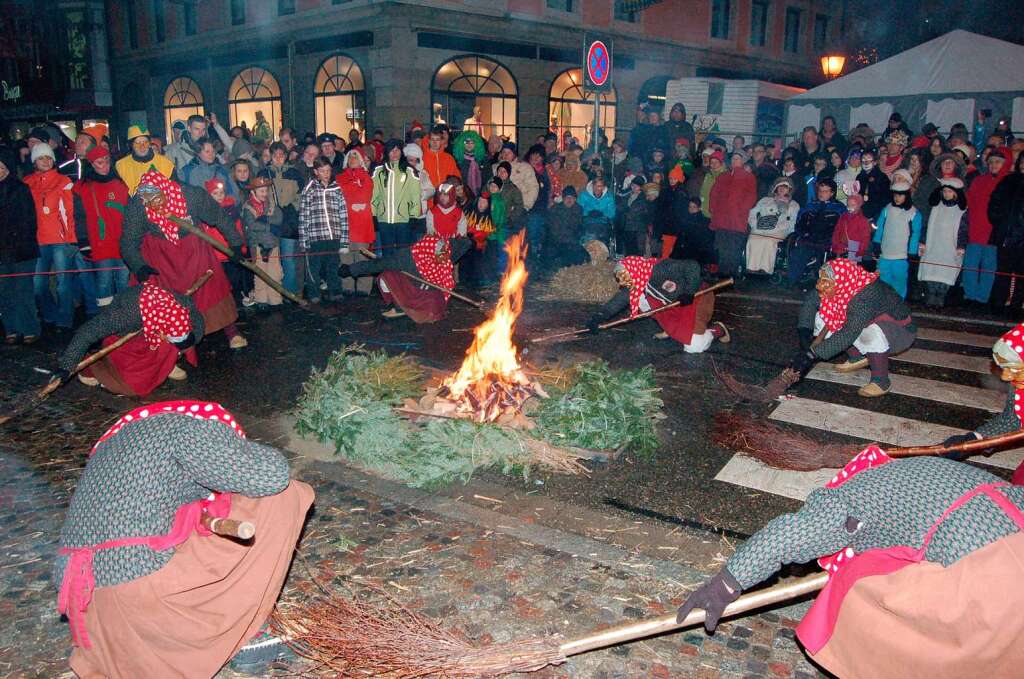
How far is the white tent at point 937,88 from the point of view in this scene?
1536cm

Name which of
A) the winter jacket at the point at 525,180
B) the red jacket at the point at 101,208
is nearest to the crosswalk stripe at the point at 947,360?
the winter jacket at the point at 525,180

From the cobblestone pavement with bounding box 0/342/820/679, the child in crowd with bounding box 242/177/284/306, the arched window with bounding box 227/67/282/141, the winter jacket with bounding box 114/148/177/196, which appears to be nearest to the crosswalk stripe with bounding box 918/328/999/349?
the cobblestone pavement with bounding box 0/342/820/679

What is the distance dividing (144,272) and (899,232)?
9.72 m

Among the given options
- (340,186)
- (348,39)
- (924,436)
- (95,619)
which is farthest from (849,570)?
(348,39)

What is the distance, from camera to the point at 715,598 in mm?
3029

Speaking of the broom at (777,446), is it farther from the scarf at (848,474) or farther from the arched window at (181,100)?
the arched window at (181,100)

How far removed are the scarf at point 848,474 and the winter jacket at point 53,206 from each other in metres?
9.29

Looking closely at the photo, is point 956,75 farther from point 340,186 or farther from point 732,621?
point 732,621

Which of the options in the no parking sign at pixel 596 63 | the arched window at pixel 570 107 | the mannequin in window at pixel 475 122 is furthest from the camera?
the arched window at pixel 570 107

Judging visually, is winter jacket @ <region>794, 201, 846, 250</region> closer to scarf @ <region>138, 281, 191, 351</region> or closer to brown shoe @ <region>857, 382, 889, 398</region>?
brown shoe @ <region>857, 382, 889, 398</region>

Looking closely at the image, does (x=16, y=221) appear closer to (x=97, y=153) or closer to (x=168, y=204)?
(x=97, y=153)

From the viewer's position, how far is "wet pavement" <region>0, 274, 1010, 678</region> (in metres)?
3.74

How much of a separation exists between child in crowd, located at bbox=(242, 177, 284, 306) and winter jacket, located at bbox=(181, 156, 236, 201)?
0.85 ft

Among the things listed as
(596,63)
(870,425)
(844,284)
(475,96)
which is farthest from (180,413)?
(475,96)
